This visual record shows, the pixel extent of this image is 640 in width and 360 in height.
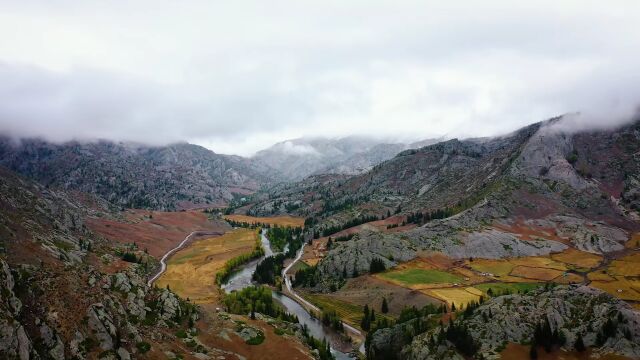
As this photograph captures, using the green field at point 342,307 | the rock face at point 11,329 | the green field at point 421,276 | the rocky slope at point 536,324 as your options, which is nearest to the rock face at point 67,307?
the rock face at point 11,329

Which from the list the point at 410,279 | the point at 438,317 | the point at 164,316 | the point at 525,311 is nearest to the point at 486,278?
the point at 410,279

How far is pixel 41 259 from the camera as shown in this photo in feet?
320

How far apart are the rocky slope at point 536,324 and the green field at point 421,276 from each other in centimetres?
6471

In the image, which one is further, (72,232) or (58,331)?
(72,232)

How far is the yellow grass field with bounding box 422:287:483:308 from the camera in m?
152

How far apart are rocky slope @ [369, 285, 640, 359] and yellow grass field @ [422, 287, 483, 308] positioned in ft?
130

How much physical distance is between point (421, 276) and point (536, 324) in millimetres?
86632

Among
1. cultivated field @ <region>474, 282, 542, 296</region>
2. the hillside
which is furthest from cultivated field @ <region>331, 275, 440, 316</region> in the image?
the hillside

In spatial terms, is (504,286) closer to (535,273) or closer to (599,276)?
(535,273)

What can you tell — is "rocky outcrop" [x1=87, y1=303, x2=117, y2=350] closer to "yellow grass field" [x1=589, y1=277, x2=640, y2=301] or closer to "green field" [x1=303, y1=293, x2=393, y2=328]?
"green field" [x1=303, y1=293, x2=393, y2=328]

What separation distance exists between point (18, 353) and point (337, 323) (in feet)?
290

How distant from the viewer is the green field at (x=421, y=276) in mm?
178625

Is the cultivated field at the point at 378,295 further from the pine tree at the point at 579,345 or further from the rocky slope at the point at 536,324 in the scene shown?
the pine tree at the point at 579,345

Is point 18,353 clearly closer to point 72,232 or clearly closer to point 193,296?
point 193,296
